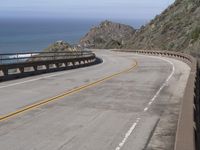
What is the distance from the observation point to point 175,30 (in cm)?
7600

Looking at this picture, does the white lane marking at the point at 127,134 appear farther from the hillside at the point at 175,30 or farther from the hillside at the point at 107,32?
the hillside at the point at 107,32

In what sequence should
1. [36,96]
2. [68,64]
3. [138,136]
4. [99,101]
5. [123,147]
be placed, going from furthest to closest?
[68,64] → [36,96] → [99,101] → [138,136] → [123,147]

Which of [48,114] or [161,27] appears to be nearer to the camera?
[48,114]

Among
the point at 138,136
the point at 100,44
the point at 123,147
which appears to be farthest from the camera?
the point at 100,44

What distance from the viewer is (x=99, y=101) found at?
1742 centimetres

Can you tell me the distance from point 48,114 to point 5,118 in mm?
1422

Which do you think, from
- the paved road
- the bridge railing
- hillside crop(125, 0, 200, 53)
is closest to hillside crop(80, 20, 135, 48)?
hillside crop(125, 0, 200, 53)

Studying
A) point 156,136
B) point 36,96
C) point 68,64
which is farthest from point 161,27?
point 156,136

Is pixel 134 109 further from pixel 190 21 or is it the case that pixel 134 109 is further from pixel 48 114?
pixel 190 21

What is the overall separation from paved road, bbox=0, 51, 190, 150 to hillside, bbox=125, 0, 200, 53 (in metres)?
38.2

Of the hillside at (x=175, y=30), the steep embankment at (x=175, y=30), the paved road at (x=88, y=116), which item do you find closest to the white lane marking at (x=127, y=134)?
the paved road at (x=88, y=116)

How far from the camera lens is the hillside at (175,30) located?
214ft

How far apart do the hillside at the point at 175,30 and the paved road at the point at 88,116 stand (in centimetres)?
3816

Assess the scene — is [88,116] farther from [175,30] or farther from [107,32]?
[107,32]
